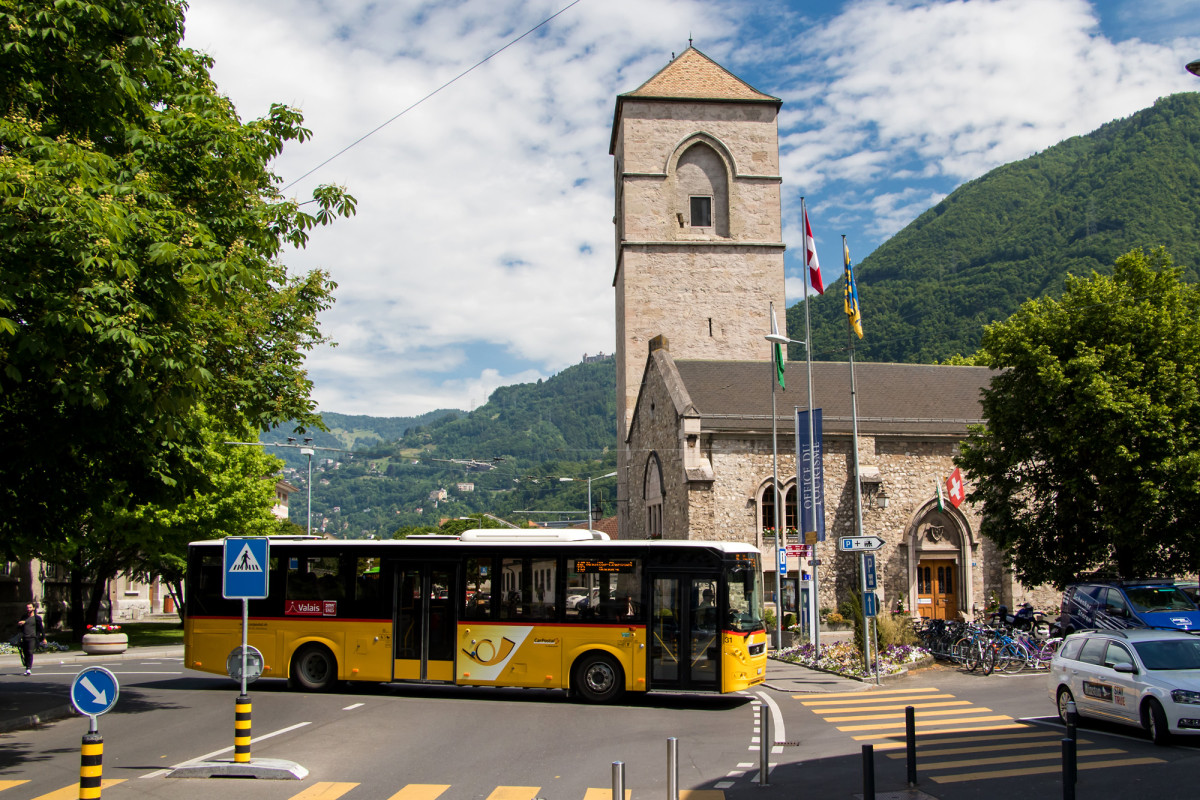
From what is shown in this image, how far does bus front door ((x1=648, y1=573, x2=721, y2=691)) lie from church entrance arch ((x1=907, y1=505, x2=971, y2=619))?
19212 mm

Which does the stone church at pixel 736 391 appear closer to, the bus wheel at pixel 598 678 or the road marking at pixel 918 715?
the road marking at pixel 918 715

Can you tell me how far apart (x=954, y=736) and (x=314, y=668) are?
37.3 feet

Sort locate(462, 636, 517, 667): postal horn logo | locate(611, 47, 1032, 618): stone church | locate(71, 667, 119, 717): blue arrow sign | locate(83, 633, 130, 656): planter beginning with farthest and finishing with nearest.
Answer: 1. locate(611, 47, 1032, 618): stone church
2. locate(83, 633, 130, 656): planter
3. locate(462, 636, 517, 667): postal horn logo
4. locate(71, 667, 119, 717): blue arrow sign

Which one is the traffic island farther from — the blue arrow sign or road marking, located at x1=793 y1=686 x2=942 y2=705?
road marking, located at x1=793 y1=686 x2=942 y2=705

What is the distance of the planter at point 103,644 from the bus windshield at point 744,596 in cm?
2110

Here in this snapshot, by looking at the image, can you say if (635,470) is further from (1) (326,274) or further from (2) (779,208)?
(1) (326,274)

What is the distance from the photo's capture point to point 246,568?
11.3 meters

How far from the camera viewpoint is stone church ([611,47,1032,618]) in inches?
1293

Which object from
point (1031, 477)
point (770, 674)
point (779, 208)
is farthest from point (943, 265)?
point (770, 674)

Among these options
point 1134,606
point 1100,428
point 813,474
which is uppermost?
point 1100,428

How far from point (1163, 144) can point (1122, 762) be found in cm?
11405

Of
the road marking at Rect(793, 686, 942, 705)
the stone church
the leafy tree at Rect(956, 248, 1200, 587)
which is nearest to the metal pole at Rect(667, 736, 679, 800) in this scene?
the road marking at Rect(793, 686, 942, 705)

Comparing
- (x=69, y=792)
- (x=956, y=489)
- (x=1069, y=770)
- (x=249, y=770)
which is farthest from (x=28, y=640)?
(x=956, y=489)

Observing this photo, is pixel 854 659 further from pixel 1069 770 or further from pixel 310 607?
pixel 1069 770
